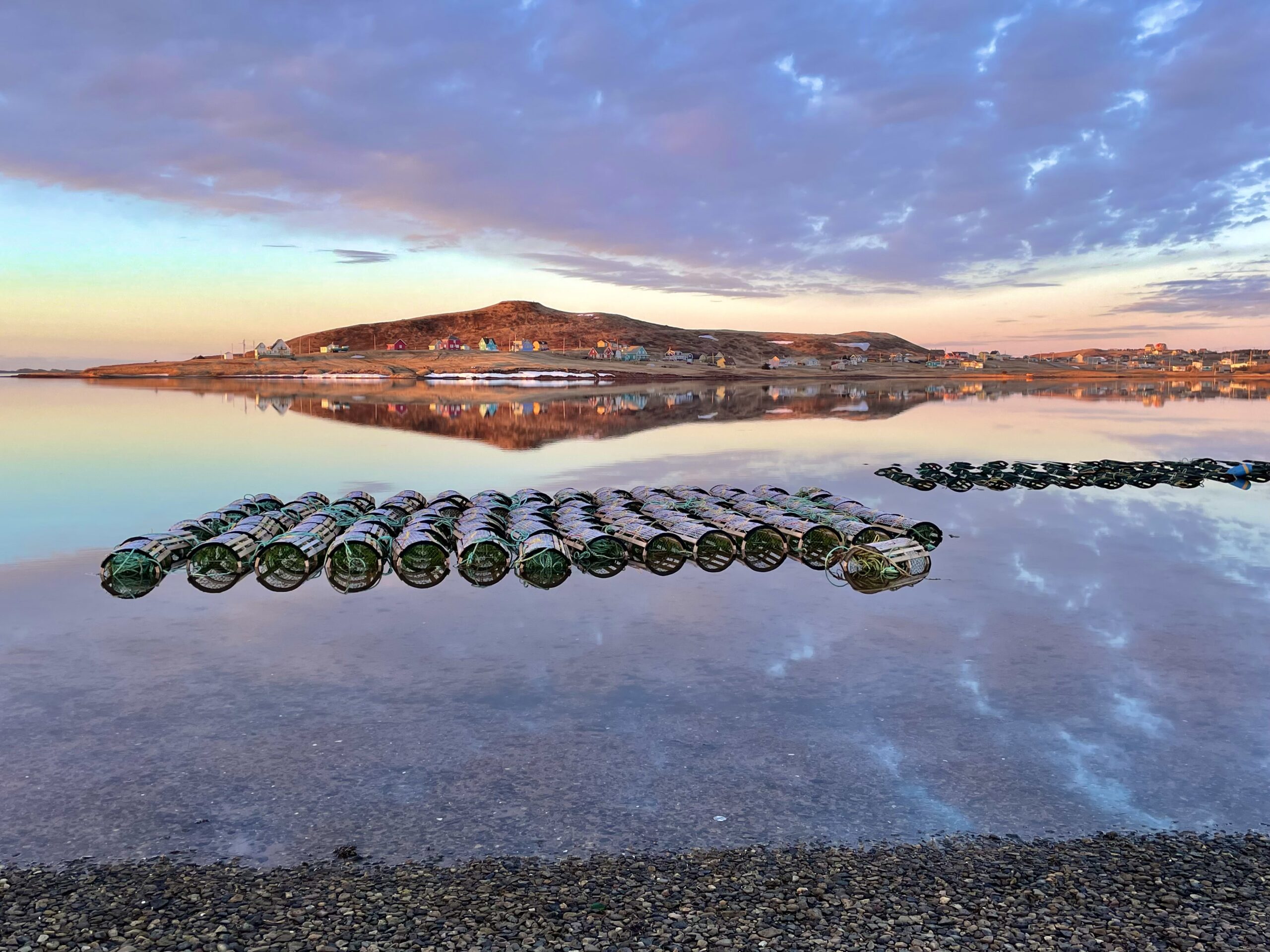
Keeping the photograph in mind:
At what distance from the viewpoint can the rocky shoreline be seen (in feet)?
43.3

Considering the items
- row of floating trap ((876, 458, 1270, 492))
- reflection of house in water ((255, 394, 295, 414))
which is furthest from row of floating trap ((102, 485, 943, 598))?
reflection of house in water ((255, 394, 295, 414))

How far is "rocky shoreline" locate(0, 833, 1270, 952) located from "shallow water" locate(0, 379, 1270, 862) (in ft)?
2.67

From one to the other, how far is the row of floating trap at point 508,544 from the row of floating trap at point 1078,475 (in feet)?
78.6

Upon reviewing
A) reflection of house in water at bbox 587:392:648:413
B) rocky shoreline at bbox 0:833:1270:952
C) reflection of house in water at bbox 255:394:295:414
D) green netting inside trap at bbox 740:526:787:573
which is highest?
rocky shoreline at bbox 0:833:1270:952

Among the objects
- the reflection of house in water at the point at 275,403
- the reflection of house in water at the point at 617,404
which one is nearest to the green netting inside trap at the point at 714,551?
the reflection of house in water at the point at 617,404

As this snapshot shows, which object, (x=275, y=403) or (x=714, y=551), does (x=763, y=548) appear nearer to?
(x=714, y=551)

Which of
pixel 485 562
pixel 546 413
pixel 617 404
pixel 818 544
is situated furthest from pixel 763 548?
pixel 617 404

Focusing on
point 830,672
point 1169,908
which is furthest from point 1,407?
point 1169,908

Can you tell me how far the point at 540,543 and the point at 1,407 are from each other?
182m

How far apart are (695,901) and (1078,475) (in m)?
65.9

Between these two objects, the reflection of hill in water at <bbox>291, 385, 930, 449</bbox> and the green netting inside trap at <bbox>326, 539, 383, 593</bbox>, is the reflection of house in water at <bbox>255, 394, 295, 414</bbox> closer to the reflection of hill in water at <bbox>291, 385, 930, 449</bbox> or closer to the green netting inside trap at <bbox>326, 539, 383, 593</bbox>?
the reflection of hill in water at <bbox>291, 385, 930, 449</bbox>

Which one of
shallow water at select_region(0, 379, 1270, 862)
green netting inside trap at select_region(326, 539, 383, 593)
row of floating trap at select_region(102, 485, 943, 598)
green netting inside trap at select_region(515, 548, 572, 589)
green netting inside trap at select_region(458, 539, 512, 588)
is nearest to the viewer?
shallow water at select_region(0, 379, 1270, 862)

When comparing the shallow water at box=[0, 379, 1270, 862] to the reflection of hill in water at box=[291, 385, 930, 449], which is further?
the reflection of hill in water at box=[291, 385, 930, 449]

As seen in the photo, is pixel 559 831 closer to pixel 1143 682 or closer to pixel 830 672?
pixel 830 672
